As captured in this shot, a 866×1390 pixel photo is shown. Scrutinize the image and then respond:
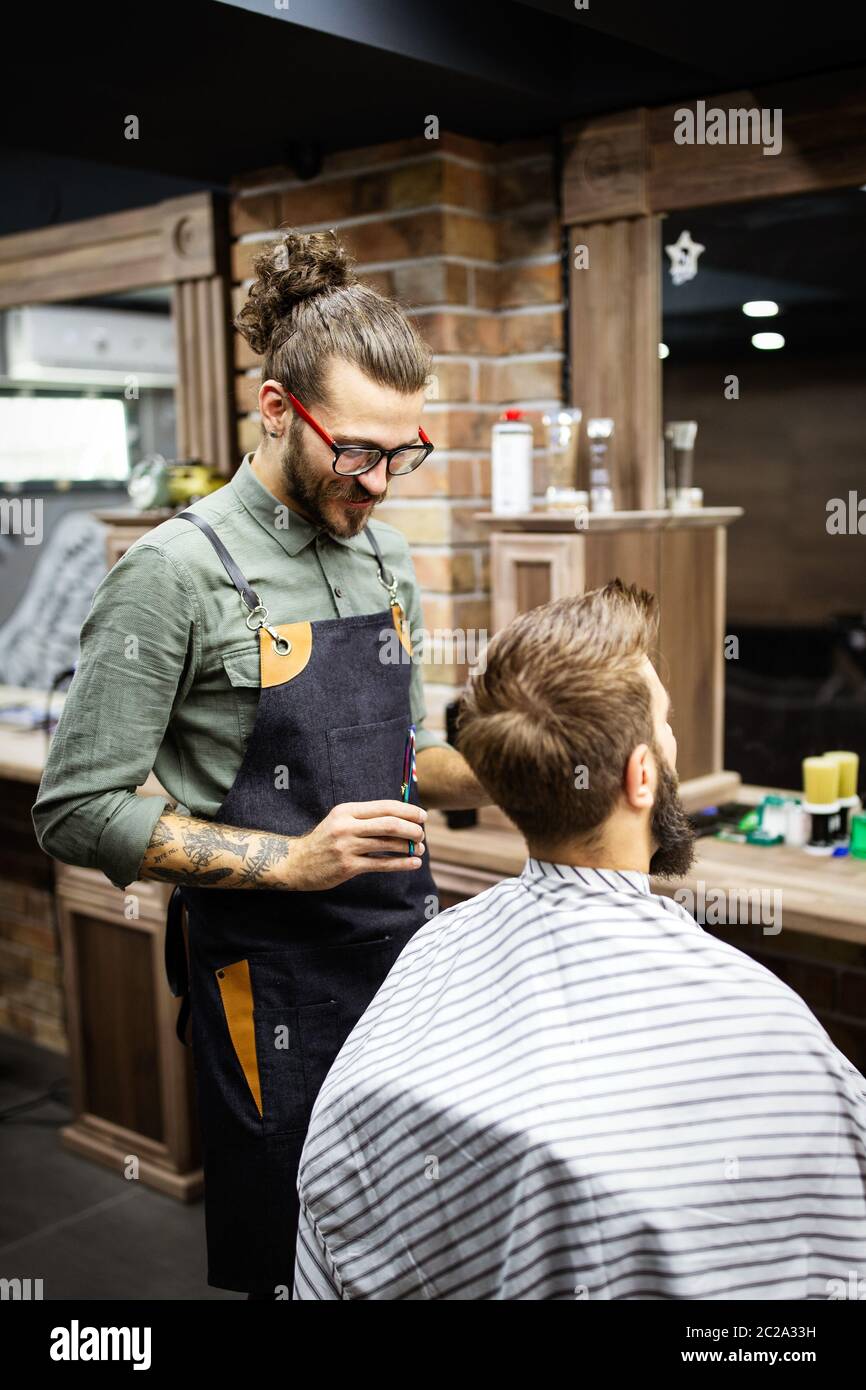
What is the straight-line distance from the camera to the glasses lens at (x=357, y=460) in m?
1.65

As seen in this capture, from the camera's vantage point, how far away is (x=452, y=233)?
2.69 meters

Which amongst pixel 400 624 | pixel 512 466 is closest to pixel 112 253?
pixel 512 466

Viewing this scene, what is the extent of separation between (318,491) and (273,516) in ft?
0.31

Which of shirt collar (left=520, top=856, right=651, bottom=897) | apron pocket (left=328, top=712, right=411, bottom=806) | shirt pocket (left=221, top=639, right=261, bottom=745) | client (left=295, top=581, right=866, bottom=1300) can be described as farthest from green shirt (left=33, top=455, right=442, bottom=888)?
shirt collar (left=520, top=856, right=651, bottom=897)

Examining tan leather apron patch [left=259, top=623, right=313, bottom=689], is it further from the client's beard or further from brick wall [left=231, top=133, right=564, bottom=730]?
brick wall [left=231, top=133, right=564, bottom=730]

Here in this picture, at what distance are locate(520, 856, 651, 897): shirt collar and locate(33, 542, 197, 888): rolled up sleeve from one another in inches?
22.1

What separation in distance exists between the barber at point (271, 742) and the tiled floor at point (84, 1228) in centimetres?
110

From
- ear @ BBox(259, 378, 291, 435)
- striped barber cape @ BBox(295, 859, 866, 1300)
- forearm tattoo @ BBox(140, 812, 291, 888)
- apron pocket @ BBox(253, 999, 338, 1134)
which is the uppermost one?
ear @ BBox(259, 378, 291, 435)

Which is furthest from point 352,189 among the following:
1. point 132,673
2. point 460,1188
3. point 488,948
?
point 460,1188

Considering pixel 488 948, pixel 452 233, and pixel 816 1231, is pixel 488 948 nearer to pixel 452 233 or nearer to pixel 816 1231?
pixel 816 1231

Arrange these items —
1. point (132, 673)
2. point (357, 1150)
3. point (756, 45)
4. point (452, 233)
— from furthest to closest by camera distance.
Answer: point (452, 233)
point (756, 45)
point (132, 673)
point (357, 1150)

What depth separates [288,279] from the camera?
1.72 meters

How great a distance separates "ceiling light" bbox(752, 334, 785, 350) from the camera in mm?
2713

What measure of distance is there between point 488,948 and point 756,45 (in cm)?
170
